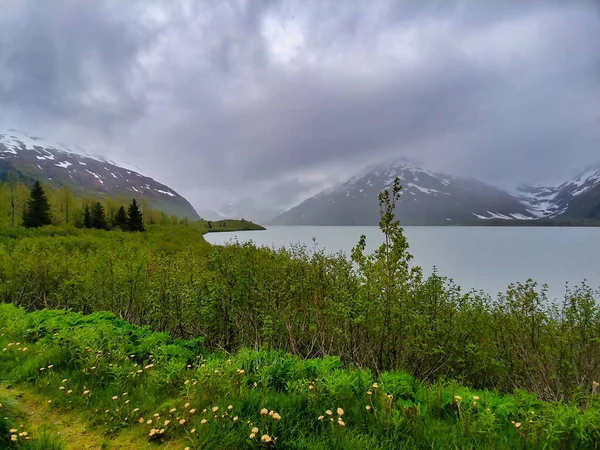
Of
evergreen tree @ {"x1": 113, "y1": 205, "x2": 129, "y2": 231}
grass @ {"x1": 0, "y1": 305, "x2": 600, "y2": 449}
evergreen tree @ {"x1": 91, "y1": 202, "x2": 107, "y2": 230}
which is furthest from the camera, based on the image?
evergreen tree @ {"x1": 113, "y1": 205, "x2": 129, "y2": 231}

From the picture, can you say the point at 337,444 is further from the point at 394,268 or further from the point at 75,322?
the point at 75,322

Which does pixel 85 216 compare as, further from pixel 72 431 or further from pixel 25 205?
pixel 72 431

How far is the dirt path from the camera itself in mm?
4125

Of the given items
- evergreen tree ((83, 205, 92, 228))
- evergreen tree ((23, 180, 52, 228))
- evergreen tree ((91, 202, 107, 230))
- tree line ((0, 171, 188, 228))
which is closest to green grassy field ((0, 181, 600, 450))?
evergreen tree ((23, 180, 52, 228))

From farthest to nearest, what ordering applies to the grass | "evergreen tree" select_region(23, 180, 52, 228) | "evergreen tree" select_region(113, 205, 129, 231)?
"evergreen tree" select_region(113, 205, 129, 231), "evergreen tree" select_region(23, 180, 52, 228), the grass

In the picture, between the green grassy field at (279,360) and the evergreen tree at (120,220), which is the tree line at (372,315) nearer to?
the green grassy field at (279,360)

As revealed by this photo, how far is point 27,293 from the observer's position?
48.0 feet

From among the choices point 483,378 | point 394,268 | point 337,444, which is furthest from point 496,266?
point 337,444

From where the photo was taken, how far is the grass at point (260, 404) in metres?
3.96

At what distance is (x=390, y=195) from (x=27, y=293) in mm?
17416

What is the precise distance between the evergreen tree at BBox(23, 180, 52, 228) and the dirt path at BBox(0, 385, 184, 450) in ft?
218

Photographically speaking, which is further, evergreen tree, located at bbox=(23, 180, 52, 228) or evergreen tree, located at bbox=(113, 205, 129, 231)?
evergreen tree, located at bbox=(113, 205, 129, 231)

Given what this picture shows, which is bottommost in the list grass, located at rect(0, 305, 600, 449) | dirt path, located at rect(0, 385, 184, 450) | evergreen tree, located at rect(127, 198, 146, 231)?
dirt path, located at rect(0, 385, 184, 450)

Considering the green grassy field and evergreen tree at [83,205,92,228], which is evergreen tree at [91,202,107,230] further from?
the green grassy field
